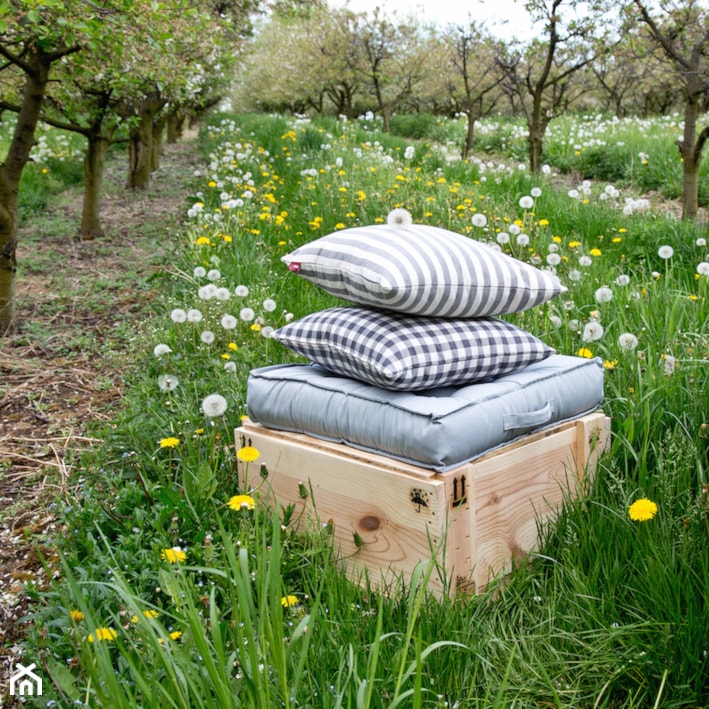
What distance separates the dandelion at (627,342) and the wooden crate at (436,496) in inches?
17.3

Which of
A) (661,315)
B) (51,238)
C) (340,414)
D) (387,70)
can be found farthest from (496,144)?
(340,414)

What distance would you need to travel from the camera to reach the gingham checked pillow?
2.10 metres

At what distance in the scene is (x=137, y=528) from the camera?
224 centimetres

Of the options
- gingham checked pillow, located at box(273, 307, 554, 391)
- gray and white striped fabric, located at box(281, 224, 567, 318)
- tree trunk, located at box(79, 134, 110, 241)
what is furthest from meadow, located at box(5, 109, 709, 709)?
tree trunk, located at box(79, 134, 110, 241)

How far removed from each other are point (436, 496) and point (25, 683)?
3.60 feet

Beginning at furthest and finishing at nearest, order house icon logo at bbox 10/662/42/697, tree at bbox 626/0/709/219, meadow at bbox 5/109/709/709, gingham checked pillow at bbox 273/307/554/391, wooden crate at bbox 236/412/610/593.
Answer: tree at bbox 626/0/709/219 < gingham checked pillow at bbox 273/307/554/391 < wooden crate at bbox 236/412/610/593 < house icon logo at bbox 10/662/42/697 < meadow at bbox 5/109/709/709

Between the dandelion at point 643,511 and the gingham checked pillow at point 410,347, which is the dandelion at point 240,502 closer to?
the gingham checked pillow at point 410,347

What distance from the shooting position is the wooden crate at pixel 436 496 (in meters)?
1.92

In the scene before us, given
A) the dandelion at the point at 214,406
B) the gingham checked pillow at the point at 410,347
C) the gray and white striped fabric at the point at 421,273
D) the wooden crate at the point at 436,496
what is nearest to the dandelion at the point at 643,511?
the wooden crate at the point at 436,496

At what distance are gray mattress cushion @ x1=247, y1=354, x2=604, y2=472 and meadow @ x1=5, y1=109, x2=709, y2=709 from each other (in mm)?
207

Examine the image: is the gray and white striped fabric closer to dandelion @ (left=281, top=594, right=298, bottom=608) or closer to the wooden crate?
the wooden crate

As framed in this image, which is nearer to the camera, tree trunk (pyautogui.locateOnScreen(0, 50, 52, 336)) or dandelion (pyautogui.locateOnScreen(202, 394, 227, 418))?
dandelion (pyautogui.locateOnScreen(202, 394, 227, 418))

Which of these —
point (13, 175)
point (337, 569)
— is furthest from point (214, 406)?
point (13, 175)

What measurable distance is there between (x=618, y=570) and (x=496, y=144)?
13173 millimetres
